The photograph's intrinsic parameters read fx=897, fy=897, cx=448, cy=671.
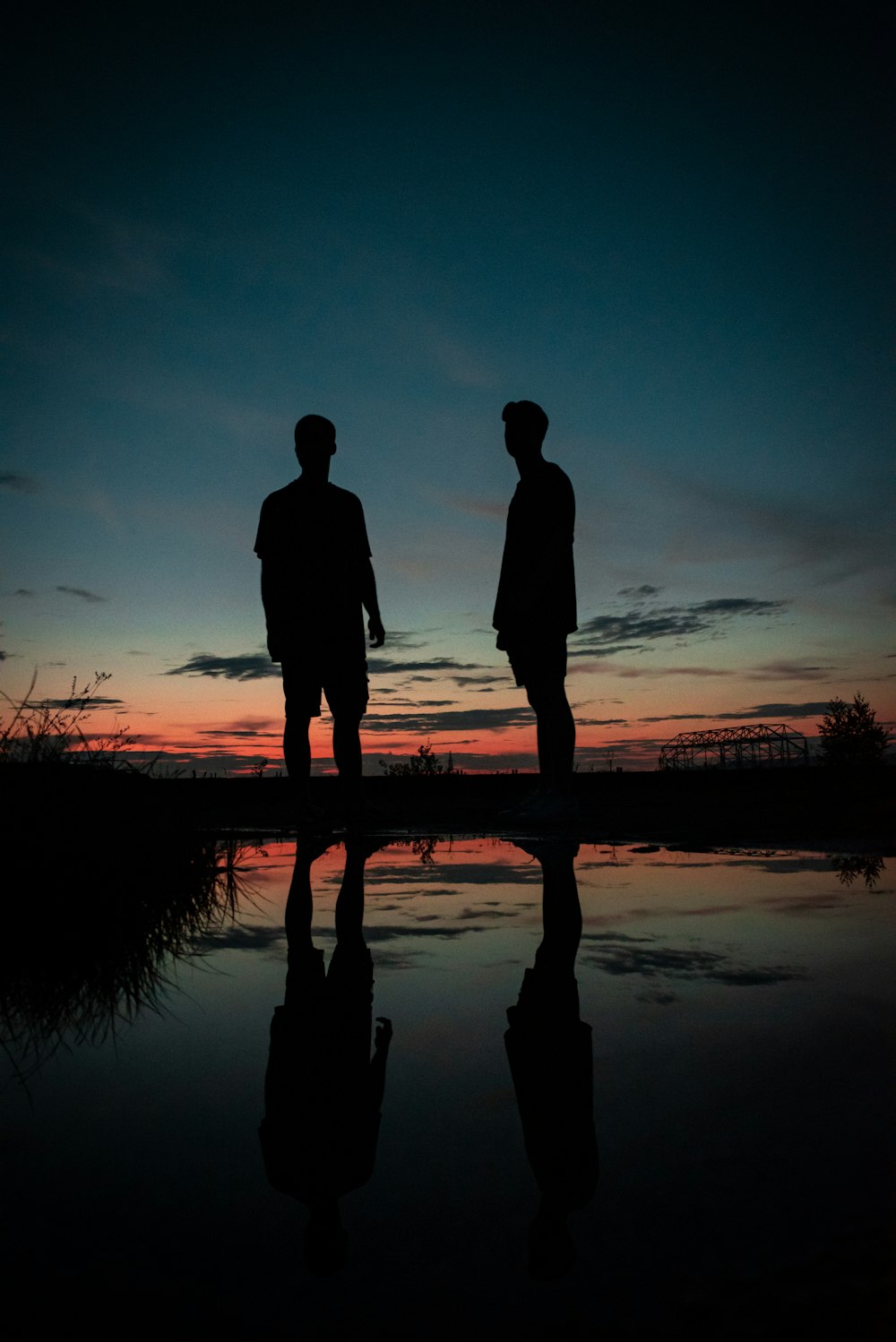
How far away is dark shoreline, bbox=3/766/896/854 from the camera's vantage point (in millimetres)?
3346

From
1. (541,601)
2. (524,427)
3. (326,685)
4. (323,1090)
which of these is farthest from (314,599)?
(323,1090)

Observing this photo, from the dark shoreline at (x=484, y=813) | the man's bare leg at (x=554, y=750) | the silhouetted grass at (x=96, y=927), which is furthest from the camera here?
the man's bare leg at (x=554, y=750)

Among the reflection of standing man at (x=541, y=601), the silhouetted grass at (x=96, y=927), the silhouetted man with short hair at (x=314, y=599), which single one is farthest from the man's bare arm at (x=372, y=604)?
the silhouetted grass at (x=96, y=927)

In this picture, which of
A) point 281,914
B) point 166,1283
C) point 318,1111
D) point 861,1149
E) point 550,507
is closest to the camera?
point 166,1283

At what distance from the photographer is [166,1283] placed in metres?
0.74

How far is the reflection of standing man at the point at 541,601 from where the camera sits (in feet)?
20.1

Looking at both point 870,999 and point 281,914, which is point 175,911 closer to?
point 281,914

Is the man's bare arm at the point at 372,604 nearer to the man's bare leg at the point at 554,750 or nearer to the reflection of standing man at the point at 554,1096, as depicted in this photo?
the man's bare leg at the point at 554,750

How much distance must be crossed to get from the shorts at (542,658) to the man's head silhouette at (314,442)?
2.00 meters

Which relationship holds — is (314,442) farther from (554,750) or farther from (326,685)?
(554,750)

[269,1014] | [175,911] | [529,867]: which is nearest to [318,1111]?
[269,1014]

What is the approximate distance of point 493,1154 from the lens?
99cm

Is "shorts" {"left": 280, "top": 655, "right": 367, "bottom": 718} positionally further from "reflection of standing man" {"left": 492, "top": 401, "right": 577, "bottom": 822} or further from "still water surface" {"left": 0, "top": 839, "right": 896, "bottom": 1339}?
"still water surface" {"left": 0, "top": 839, "right": 896, "bottom": 1339}

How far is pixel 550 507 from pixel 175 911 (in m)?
4.23
